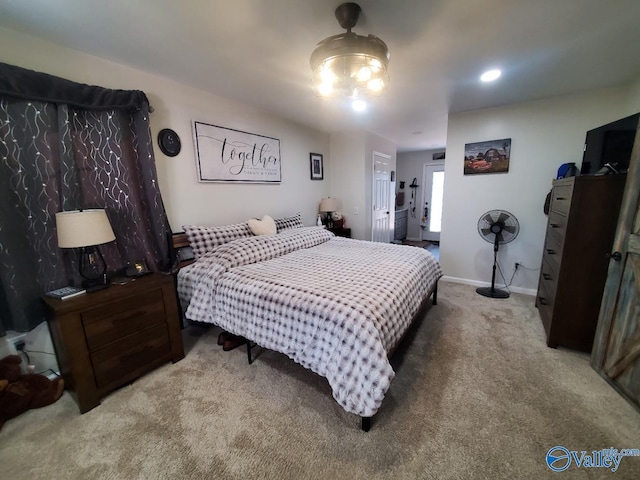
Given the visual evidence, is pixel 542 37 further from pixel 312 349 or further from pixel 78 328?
pixel 78 328

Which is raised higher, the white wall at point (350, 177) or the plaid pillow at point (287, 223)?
the white wall at point (350, 177)

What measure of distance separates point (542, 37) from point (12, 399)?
402 centimetres

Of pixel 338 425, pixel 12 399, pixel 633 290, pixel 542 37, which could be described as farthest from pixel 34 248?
pixel 633 290

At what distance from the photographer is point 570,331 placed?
6.64 ft

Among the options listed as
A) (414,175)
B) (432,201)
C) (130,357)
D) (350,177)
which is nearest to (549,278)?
(350,177)

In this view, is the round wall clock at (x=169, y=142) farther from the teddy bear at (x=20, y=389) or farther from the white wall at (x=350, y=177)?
the white wall at (x=350, y=177)

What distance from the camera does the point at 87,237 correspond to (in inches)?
61.6

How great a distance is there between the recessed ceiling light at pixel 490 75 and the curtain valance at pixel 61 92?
285cm

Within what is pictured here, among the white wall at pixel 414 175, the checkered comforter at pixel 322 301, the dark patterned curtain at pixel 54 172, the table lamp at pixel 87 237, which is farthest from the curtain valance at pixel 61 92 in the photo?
the white wall at pixel 414 175

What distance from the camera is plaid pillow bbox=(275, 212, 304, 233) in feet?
10.5

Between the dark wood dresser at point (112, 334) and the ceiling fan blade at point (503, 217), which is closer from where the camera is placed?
the dark wood dresser at point (112, 334)

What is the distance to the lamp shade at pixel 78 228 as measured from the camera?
1.53 m

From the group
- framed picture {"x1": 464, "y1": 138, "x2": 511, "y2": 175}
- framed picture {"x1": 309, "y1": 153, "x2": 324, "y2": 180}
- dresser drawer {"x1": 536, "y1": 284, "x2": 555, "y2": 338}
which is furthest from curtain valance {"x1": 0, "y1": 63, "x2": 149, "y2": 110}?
dresser drawer {"x1": 536, "y1": 284, "x2": 555, "y2": 338}

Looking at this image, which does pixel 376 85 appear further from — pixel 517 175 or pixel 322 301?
pixel 517 175
